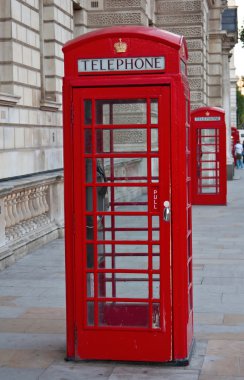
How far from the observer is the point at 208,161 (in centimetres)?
2072

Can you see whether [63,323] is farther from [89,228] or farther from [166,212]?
[166,212]

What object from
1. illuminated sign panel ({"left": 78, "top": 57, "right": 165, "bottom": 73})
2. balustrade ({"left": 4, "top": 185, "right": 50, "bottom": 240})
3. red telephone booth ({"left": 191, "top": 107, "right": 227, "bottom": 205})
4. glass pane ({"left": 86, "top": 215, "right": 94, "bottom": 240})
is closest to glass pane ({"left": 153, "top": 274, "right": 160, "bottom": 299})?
glass pane ({"left": 86, "top": 215, "right": 94, "bottom": 240})

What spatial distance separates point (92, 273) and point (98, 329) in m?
0.40

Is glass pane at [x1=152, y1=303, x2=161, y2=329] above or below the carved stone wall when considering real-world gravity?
below

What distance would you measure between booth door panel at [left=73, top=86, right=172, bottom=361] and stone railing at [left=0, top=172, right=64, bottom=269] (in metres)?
4.37

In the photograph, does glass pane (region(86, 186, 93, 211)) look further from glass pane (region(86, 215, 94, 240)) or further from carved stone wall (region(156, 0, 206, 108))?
carved stone wall (region(156, 0, 206, 108))

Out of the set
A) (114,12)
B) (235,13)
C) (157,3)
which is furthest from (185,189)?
(235,13)

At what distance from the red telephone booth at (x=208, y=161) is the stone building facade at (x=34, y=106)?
361 centimetres

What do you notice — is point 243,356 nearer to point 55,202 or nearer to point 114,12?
point 55,202

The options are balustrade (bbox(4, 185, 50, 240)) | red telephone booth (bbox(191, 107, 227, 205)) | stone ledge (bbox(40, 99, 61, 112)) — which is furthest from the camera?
red telephone booth (bbox(191, 107, 227, 205))

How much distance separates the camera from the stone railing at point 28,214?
11.0 m

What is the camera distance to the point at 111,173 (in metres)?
6.55

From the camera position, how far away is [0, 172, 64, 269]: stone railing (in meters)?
11.0

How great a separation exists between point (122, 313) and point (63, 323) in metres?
1.27
